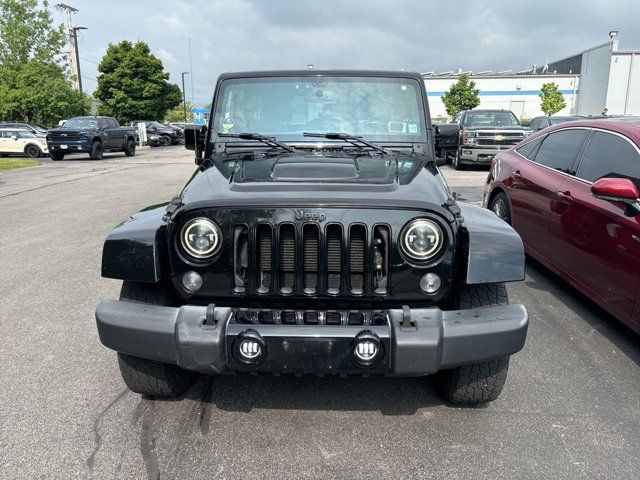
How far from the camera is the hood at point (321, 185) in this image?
2.53 metres

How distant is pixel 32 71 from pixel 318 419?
40.3m

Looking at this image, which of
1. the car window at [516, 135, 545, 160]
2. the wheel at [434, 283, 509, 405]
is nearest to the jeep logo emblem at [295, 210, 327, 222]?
the wheel at [434, 283, 509, 405]

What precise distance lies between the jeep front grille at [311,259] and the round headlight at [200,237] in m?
0.10

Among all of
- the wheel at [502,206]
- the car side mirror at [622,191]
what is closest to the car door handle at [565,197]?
the car side mirror at [622,191]

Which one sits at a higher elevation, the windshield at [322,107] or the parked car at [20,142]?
the windshield at [322,107]

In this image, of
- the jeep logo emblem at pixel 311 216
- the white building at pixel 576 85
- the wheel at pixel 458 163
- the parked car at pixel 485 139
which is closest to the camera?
the jeep logo emblem at pixel 311 216

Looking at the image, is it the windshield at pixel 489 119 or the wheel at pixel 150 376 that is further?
the windshield at pixel 489 119

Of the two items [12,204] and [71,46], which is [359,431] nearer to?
[12,204]

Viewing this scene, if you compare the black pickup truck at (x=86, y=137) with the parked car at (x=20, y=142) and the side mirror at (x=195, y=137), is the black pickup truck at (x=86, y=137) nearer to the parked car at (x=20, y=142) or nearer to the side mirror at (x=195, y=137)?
the parked car at (x=20, y=142)

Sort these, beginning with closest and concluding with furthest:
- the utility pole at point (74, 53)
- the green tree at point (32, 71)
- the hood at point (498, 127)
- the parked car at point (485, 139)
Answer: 1. the parked car at point (485, 139)
2. the hood at point (498, 127)
3. the green tree at point (32, 71)
4. the utility pole at point (74, 53)

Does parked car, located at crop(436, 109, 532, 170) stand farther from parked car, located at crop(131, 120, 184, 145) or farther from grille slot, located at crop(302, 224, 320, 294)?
parked car, located at crop(131, 120, 184, 145)

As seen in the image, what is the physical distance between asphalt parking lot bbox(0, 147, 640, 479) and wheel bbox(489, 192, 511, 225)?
5.56 feet

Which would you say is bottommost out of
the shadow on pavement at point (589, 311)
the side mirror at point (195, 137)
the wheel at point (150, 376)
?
the shadow on pavement at point (589, 311)

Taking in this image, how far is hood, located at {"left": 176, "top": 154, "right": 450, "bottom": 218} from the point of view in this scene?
253 centimetres
